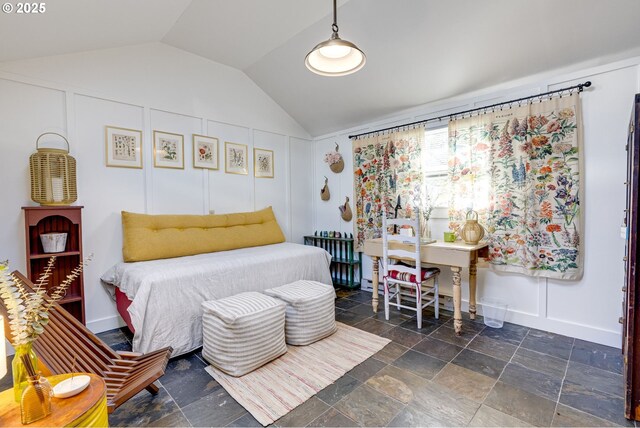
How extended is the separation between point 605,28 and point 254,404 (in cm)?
347

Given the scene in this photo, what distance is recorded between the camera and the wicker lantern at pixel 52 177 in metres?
2.33

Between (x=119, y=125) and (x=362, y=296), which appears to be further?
(x=362, y=296)

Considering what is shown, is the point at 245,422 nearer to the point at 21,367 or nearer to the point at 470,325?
the point at 21,367

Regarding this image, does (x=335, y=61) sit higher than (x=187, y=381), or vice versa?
(x=335, y=61)

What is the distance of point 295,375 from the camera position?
79.7 inches

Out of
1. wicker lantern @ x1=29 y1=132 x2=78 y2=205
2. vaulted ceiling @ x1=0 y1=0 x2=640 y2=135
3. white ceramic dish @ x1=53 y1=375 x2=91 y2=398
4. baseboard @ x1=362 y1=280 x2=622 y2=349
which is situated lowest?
baseboard @ x1=362 y1=280 x2=622 y2=349

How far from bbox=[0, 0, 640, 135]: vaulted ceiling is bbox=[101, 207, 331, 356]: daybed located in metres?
1.59

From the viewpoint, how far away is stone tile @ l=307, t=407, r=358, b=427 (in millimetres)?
1568

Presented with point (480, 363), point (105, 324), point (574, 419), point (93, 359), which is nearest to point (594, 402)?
point (574, 419)

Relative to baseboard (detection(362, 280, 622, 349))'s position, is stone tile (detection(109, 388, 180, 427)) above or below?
below

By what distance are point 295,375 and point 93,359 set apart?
3.97 feet

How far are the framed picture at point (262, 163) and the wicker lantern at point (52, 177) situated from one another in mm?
1949

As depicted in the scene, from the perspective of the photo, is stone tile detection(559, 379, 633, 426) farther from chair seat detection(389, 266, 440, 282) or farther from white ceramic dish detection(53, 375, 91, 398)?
white ceramic dish detection(53, 375, 91, 398)

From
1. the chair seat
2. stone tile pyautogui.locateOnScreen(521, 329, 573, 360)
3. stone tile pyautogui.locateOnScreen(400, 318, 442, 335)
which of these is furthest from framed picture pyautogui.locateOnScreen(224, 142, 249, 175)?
stone tile pyautogui.locateOnScreen(521, 329, 573, 360)
